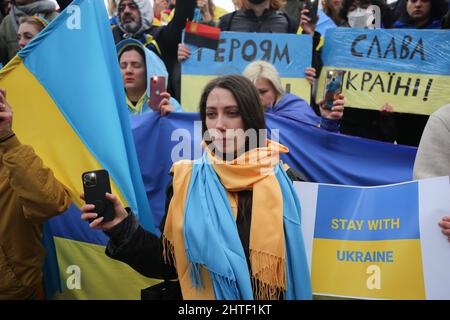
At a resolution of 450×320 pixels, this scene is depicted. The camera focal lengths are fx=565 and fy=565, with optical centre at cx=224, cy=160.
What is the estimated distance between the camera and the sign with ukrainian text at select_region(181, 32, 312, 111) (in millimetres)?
4633

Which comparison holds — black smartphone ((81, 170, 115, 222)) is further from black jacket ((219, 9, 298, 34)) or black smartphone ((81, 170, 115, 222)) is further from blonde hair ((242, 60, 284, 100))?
black jacket ((219, 9, 298, 34))

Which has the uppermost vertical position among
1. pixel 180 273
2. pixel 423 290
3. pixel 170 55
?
pixel 170 55

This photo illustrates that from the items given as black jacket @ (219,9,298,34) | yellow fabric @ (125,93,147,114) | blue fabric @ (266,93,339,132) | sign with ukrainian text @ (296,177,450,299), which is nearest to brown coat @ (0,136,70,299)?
sign with ukrainian text @ (296,177,450,299)

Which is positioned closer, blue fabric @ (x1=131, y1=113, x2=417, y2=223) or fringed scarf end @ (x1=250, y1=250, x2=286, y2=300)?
fringed scarf end @ (x1=250, y1=250, x2=286, y2=300)

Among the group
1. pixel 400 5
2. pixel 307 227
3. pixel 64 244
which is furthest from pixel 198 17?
pixel 307 227

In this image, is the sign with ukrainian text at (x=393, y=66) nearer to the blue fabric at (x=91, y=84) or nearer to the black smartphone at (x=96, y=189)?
the blue fabric at (x=91, y=84)

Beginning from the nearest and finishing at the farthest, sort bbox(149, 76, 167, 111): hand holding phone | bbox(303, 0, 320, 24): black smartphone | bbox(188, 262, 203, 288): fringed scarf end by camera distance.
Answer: bbox(188, 262, 203, 288): fringed scarf end, bbox(149, 76, 167, 111): hand holding phone, bbox(303, 0, 320, 24): black smartphone

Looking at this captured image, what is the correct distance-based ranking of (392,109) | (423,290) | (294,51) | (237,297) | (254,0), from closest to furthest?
(237,297) < (423,290) < (392,109) < (294,51) < (254,0)

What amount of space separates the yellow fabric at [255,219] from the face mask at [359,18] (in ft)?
9.42

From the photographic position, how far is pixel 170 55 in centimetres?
511

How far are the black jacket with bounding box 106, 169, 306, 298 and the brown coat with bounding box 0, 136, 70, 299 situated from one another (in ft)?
1.60

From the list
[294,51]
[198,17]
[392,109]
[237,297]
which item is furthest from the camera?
[198,17]

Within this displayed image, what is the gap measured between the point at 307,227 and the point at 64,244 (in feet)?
5.06
